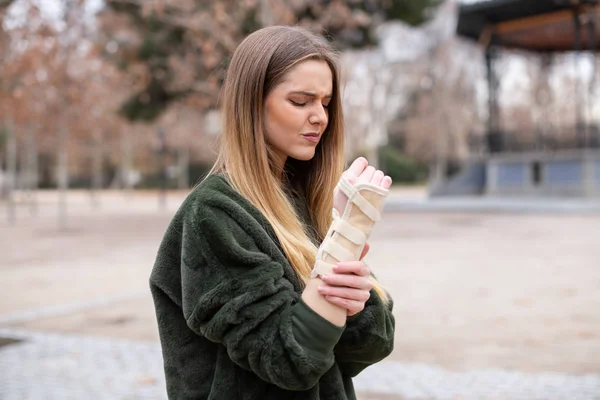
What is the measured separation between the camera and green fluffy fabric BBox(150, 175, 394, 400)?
46.1 inches

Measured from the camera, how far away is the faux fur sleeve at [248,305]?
3.82 ft

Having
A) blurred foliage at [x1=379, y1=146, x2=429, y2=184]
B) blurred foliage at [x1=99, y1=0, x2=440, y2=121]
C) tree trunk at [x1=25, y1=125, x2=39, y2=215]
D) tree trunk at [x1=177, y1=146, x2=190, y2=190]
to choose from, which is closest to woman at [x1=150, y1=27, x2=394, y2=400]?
blurred foliage at [x1=99, y1=0, x2=440, y2=121]

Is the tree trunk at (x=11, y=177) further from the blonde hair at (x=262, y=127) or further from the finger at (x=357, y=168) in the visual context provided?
the finger at (x=357, y=168)

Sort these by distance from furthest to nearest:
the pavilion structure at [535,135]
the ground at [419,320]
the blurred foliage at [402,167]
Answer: the blurred foliage at [402,167] < the pavilion structure at [535,135] < the ground at [419,320]

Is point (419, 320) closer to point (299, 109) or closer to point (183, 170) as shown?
point (299, 109)

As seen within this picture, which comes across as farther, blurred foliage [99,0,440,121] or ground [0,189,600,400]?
blurred foliage [99,0,440,121]

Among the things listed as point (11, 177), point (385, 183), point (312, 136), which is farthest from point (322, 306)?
point (11, 177)

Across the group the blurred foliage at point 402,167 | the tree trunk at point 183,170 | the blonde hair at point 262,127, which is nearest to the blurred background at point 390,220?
the blonde hair at point 262,127

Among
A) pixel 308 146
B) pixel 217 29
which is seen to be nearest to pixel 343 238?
pixel 308 146

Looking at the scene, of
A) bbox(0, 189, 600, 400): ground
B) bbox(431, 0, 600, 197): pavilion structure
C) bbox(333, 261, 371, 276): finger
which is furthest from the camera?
bbox(431, 0, 600, 197): pavilion structure

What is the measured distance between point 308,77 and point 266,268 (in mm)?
457

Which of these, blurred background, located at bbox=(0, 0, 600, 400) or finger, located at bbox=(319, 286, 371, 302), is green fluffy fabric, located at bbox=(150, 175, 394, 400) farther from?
blurred background, located at bbox=(0, 0, 600, 400)

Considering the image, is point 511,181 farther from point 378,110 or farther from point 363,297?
point 363,297

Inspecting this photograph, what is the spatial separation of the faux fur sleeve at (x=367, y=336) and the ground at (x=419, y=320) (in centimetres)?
264
